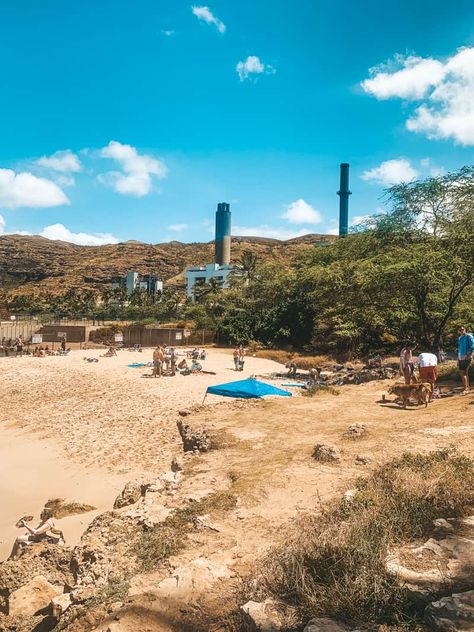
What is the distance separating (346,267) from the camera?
22953 mm

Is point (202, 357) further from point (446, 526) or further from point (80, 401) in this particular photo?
point (446, 526)

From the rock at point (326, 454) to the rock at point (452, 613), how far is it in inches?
162

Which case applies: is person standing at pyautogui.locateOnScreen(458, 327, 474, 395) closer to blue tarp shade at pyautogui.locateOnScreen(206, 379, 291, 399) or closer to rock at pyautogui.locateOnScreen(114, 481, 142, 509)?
blue tarp shade at pyautogui.locateOnScreen(206, 379, 291, 399)

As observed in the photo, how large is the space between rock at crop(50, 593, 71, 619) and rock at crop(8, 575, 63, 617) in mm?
545

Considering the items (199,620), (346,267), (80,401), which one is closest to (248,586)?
(199,620)

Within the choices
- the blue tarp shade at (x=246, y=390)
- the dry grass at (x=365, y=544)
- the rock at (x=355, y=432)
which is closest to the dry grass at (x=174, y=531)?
the dry grass at (x=365, y=544)

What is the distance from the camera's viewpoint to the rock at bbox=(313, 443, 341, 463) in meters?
7.25

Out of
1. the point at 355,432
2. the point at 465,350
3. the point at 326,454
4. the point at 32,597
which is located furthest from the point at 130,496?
the point at 465,350

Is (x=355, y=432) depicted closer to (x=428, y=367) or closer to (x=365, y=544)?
(x=428, y=367)

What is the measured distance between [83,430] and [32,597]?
398 inches

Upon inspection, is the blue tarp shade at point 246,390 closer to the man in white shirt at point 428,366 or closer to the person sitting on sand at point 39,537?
the man in white shirt at point 428,366

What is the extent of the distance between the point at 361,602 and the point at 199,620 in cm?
135

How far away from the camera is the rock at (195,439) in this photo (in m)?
9.12

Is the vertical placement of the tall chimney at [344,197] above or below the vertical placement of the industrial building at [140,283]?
above
